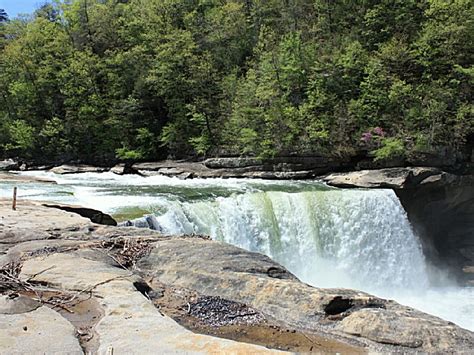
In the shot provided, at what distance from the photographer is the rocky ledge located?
326cm

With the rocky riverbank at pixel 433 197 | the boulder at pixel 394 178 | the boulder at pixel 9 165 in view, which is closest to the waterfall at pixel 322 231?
the boulder at pixel 394 178

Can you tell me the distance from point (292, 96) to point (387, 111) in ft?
18.8

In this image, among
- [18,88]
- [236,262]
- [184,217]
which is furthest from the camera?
[18,88]

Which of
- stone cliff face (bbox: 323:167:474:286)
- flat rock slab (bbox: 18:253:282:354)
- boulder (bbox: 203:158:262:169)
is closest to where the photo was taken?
flat rock slab (bbox: 18:253:282:354)

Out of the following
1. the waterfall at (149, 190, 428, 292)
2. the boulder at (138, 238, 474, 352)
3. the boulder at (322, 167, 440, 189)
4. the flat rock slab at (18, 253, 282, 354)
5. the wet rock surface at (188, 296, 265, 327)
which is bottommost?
the waterfall at (149, 190, 428, 292)

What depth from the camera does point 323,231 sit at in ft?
44.5

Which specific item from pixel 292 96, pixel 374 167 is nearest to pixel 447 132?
pixel 374 167

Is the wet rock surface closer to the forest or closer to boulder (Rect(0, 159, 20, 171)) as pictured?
the forest

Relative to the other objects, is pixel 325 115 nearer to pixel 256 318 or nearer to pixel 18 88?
pixel 256 318

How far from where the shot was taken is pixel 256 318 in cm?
397

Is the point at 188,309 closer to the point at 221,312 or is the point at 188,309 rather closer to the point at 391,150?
the point at 221,312

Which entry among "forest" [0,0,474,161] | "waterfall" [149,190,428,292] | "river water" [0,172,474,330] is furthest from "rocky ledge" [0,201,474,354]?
"forest" [0,0,474,161]

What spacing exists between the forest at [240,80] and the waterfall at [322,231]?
17.7 feet

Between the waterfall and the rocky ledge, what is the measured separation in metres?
6.53
